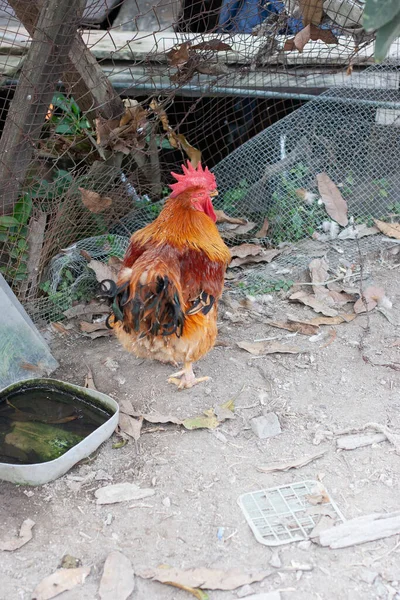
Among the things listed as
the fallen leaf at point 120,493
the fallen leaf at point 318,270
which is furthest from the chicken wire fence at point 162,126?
the fallen leaf at point 120,493

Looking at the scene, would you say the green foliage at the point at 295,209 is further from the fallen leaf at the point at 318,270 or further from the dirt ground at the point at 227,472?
the dirt ground at the point at 227,472

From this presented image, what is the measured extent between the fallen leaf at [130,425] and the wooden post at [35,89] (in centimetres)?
150

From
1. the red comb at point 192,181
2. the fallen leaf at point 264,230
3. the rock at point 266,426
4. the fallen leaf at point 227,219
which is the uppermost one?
the red comb at point 192,181

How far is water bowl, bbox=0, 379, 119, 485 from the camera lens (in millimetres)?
2652

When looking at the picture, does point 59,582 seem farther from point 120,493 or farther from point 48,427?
point 48,427

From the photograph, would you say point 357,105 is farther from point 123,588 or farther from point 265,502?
point 123,588

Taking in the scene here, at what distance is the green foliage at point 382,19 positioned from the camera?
1.19 m

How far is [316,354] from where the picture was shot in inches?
139

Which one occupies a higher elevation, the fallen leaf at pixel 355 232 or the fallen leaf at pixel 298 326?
the fallen leaf at pixel 355 232

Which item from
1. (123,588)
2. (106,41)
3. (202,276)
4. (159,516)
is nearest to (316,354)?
(202,276)

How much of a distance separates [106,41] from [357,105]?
2.00 metres

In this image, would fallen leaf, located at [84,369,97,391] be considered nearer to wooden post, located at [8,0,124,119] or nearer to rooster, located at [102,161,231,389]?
rooster, located at [102,161,231,389]

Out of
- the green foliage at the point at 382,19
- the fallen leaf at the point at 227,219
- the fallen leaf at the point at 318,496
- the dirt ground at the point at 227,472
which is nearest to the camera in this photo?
the green foliage at the point at 382,19

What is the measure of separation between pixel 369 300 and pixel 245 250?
96 cm
